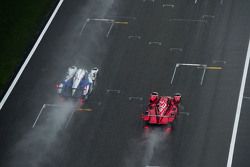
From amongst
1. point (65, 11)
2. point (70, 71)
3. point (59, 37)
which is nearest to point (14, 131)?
point (70, 71)

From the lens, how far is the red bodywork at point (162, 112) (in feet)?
172

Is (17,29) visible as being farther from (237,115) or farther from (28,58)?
(237,115)

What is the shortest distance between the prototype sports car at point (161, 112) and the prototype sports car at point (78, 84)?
5.73 m

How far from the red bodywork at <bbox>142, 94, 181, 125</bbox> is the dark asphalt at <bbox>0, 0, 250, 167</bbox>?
2.53 ft

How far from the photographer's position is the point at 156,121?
52469 millimetres

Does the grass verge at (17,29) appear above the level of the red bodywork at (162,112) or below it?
above

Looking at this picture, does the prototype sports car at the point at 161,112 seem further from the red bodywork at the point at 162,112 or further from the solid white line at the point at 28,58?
the solid white line at the point at 28,58

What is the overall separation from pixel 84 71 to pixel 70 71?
3.67 ft

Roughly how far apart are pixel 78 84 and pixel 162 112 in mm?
7698

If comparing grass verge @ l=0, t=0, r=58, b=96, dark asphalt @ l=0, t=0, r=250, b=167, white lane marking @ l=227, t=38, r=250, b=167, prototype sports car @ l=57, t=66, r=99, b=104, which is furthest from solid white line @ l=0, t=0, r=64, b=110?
white lane marking @ l=227, t=38, r=250, b=167

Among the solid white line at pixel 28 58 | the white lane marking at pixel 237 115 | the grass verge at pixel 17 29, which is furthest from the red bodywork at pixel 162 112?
the grass verge at pixel 17 29

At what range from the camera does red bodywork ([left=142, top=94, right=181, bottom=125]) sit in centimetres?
5247

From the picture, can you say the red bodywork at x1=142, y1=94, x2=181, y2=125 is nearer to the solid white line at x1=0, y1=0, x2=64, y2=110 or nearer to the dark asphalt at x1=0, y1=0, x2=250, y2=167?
the dark asphalt at x1=0, y1=0, x2=250, y2=167

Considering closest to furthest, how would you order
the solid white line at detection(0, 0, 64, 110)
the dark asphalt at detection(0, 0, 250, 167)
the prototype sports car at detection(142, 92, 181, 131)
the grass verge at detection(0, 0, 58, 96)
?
the dark asphalt at detection(0, 0, 250, 167)
the prototype sports car at detection(142, 92, 181, 131)
the solid white line at detection(0, 0, 64, 110)
the grass verge at detection(0, 0, 58, 96)
